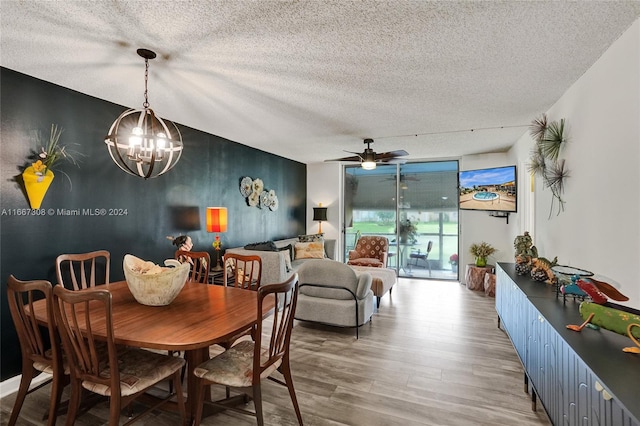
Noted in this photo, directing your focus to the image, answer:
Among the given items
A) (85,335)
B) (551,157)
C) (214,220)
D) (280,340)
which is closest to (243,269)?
(214,220)

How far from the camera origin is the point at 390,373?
111 inches

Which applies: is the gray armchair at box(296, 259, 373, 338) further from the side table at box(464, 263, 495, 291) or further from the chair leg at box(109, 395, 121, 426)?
the side table at box(464, 263, 495, 291)

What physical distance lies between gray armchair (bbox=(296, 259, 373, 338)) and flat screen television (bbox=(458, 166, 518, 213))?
2.72 m

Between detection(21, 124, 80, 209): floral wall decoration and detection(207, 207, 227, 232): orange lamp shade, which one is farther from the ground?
detection(21, 124, 80, 209): floral wall decoration

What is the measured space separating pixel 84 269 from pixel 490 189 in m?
5.54

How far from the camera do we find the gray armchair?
360 centimetres

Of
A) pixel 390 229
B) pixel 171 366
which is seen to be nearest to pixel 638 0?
pixel 171 366

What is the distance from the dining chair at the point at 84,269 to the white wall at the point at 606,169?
403cm

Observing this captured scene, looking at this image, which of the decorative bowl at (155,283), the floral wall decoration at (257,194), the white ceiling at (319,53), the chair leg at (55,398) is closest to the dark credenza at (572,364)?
the white ceiling at (319,53)

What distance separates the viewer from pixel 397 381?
268cm

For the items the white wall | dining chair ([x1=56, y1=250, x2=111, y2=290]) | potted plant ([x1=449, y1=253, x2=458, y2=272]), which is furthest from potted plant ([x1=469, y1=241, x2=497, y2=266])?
dining chair ([x1=56, y1=250, x2=111, y2=290])

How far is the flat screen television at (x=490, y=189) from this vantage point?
15.4 feet

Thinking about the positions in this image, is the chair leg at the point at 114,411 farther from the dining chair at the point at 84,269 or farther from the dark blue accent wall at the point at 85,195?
the dark blue accent wall at the point at 85,195

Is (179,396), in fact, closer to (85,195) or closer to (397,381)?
(397,381)
